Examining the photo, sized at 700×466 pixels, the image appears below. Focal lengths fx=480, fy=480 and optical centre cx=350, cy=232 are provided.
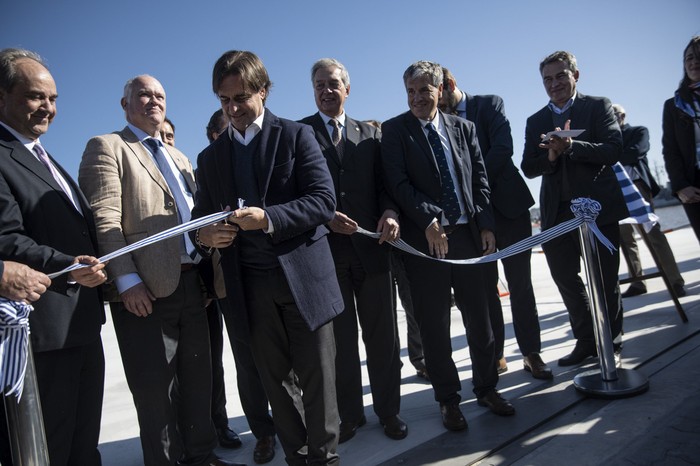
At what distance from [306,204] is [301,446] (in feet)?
3.92

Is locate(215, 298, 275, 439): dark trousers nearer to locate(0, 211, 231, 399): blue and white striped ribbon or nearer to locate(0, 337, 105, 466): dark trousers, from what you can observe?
locate(0, 337, 105, 466): dark trousers

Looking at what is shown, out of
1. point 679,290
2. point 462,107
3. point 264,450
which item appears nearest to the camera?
point 264,450

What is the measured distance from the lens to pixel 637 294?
19.1ft

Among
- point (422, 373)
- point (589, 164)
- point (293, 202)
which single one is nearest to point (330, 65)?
point (293, 202)

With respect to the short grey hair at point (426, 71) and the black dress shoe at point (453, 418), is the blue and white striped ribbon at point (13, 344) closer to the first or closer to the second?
the black dress shoe at point (453, 418)

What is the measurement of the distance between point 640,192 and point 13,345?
613cm

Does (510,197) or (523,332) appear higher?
(510,197)

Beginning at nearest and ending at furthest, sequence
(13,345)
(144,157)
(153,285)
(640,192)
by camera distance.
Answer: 1. (13,345)
2. (153,285)
3. (144,157)
4. (640,192)

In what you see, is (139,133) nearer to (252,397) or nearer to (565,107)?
(252,397)

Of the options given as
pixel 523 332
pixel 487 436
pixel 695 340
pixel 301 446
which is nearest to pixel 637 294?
pixel 695 340

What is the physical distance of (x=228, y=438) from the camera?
3.21 m

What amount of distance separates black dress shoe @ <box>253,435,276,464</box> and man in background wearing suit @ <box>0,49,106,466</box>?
93 centimetres

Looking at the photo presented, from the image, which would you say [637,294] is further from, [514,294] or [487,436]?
[487,436]

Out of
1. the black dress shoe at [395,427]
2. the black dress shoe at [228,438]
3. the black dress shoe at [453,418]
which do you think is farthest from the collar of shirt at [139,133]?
the black dress shoe at [453,418]
